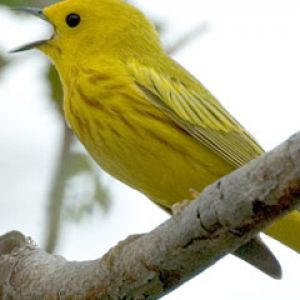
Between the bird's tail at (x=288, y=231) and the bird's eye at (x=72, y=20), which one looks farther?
the bird's eye at (x=72, y=20)

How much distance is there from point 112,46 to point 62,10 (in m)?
0.37

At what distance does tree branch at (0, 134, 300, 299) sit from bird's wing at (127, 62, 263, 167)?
0.89 meters

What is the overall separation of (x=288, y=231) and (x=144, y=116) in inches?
35.8

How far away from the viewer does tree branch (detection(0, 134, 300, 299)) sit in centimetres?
313

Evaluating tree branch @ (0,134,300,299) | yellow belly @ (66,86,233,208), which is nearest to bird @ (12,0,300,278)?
yellow belly @ (66,86,233,208)

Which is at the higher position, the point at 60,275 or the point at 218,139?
the point at 218,139

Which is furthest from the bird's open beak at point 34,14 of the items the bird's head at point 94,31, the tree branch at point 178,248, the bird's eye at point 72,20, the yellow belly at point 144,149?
the tree branch at point 178,248

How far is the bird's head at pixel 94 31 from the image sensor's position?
5383mm

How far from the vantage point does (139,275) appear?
149 inches

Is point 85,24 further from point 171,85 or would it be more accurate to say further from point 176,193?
point 176,193

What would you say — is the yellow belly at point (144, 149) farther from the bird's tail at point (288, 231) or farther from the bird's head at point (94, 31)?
the bird's head at point (94, 31)

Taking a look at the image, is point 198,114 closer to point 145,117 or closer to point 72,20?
point 145,117

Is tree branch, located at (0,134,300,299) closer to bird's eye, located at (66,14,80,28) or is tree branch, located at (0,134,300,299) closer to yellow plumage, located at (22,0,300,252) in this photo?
yellow plumage, located at (22,0,300,252)

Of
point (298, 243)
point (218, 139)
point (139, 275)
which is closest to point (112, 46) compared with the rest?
point (218, 139)
